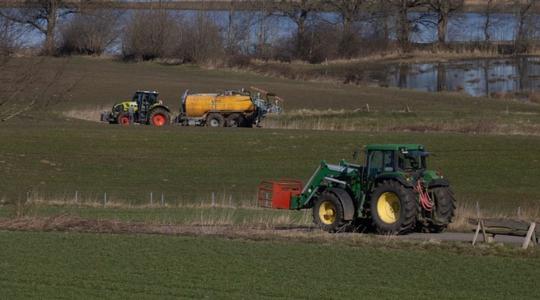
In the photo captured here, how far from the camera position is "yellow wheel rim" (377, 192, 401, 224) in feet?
72.5

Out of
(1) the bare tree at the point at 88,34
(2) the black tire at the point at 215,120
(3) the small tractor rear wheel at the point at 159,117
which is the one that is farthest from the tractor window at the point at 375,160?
(1) the bare tree at the point at 88,34

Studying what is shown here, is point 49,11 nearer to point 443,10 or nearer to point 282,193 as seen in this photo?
point 443,10

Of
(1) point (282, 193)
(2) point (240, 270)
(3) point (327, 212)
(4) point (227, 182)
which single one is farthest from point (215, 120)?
(2) point (240, 270)

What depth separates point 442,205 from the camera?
22.5 m

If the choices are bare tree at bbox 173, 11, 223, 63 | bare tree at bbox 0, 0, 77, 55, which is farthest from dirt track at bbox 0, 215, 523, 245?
bare tree at bbox 173, 11, 223, 63

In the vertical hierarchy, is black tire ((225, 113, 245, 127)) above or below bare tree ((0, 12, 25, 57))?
below

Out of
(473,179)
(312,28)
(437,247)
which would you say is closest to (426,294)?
(437,247)

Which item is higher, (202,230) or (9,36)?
(9,36)

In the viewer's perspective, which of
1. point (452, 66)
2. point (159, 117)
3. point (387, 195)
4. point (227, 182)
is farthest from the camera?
point (452, 66)

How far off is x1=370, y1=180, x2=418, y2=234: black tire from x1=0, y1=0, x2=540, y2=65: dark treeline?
248 ft

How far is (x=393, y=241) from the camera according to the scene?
20766 mm

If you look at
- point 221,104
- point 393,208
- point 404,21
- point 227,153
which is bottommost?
point 393,208

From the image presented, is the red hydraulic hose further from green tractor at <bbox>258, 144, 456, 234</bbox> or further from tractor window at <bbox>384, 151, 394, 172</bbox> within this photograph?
tractor window at <bbox>384, 151, 394, 172</bbox>

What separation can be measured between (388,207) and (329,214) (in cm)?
165
